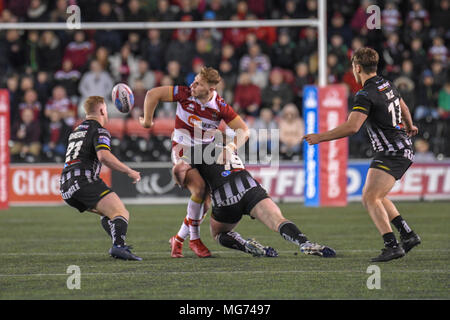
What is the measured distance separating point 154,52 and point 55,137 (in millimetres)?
3021

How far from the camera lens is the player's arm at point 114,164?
812 cm

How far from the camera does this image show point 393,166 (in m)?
8.22

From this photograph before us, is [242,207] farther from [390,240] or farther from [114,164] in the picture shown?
[390,240]

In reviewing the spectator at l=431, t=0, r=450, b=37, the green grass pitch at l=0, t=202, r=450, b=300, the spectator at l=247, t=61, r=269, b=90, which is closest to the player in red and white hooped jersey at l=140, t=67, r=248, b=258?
the green grass pitch at l=0, t=202, r=450, b=300

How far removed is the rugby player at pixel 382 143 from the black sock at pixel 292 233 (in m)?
0.71

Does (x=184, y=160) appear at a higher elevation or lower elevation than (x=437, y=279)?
higher

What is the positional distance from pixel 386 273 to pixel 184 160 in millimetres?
2556

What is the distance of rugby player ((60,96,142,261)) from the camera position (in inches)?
333

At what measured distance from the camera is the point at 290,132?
1736 centimetres

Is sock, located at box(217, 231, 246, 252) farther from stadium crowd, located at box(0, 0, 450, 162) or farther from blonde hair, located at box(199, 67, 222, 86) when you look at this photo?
stadium crowd, located at box(0, 0, 450, 162)

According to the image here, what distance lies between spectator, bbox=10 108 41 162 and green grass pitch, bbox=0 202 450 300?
462cm
